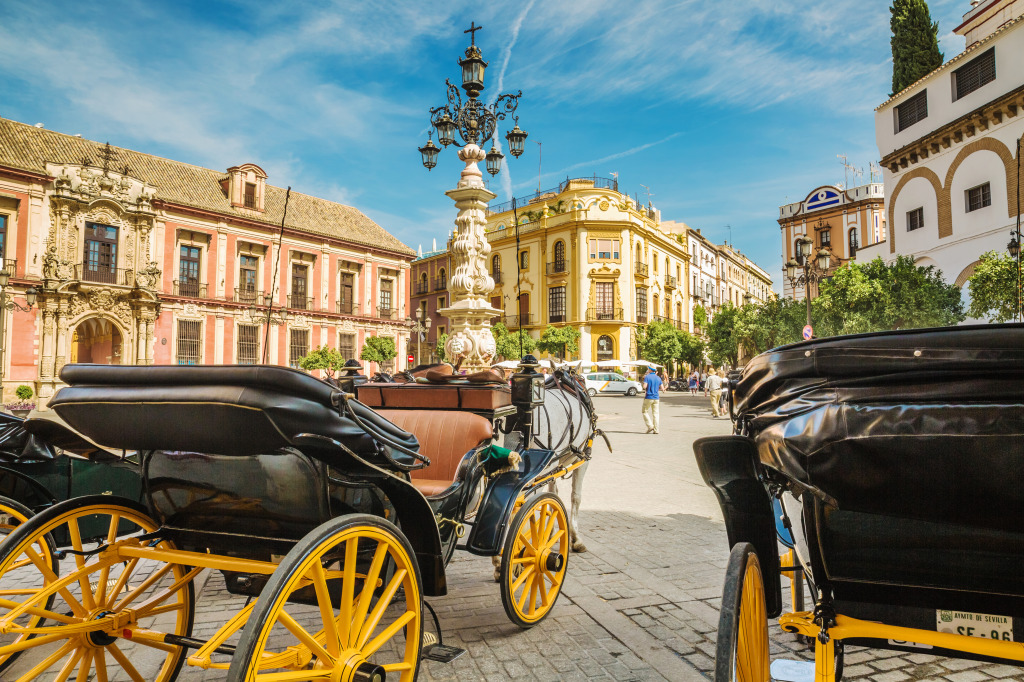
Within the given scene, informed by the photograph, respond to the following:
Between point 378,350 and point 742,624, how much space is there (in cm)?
3445

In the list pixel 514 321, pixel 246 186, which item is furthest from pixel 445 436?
pixel 514 321

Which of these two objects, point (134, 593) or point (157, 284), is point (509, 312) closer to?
point (157, 284)

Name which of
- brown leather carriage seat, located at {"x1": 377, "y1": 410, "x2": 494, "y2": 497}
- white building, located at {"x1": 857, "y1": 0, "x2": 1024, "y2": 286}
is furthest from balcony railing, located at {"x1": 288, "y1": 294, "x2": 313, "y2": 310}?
brown leather carriage seat, located at {"x1": 377, "y1": 410, "x2": 494, "y2": 497}

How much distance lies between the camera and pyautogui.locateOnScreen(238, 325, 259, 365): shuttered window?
1335 inches

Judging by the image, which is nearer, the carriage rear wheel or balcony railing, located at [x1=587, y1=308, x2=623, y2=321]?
the carriage rear wheel

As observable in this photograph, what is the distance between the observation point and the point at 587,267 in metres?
45.0

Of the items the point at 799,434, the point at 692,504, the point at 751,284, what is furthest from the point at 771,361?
the point at 751,284

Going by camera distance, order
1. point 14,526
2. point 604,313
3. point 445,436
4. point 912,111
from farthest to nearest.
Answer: point 604,313
point 912,111
point 445,436
point 14,526

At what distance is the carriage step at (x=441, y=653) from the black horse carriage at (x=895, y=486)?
1372 mm

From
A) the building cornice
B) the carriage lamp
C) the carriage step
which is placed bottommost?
the carriage step

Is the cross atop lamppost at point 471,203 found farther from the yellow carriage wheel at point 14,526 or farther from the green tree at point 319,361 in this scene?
the green tree at point 319,361

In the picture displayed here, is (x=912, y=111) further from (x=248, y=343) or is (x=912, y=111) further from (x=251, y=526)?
(x=248, y=343)

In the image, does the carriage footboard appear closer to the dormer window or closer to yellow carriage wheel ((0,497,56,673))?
yellow carriage wheel ((0,497,56,673))

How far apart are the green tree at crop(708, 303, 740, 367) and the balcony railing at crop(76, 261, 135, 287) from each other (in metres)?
31.4
